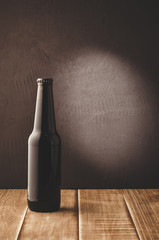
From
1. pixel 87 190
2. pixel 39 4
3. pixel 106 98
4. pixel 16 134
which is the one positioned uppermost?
pixel 39 4

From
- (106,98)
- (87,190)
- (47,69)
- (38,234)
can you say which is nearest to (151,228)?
(38,234)

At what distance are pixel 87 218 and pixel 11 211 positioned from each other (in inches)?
8.8

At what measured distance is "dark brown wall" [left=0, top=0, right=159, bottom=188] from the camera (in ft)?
3.60

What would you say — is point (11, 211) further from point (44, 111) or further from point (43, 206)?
point (44, 111)

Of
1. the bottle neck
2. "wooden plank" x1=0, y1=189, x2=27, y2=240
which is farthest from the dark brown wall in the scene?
the bottle neck

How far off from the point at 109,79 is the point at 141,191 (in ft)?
1.39

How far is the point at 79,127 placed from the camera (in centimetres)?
112

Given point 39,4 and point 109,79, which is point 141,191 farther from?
point 39,4

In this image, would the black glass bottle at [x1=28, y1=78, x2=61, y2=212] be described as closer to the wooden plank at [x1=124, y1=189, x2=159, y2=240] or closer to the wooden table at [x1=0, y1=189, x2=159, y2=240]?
the wooden table at [x1=0, y1=189, x2=159, y2=240]

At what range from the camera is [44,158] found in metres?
0.85

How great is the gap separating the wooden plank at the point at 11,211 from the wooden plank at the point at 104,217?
0.16 metres

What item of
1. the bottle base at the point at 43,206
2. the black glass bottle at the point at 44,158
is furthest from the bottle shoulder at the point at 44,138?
the bottle base at the point at 43,206

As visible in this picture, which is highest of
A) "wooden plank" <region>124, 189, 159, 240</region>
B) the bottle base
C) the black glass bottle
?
the black glass bottle

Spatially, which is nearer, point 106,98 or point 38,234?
point 38,234
